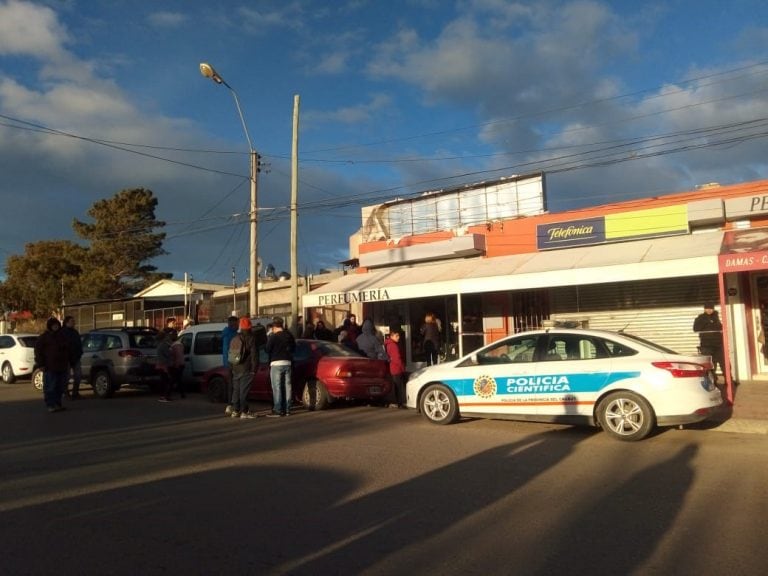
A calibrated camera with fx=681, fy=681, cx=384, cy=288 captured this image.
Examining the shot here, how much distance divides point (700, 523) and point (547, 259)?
33.9 feet

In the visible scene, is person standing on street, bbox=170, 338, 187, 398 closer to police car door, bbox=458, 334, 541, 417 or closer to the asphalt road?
the asphalt road

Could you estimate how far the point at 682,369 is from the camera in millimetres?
8648

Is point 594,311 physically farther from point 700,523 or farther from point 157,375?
point 700,523

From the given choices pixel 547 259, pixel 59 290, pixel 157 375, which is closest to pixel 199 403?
pixel 157 375

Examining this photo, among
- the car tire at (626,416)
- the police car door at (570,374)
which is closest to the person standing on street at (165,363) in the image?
the police car door at (570,374)

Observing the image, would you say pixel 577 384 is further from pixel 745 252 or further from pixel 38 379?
pixel 38 379

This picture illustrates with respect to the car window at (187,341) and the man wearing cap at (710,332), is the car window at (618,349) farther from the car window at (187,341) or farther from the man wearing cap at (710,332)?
the car window at (187,341)

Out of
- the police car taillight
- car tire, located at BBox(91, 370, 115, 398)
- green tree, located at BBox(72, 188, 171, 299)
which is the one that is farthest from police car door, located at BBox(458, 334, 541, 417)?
green tree, located at BBox(72, 188, 171, 299)

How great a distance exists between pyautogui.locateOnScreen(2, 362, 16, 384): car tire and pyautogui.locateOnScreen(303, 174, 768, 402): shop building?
933cm

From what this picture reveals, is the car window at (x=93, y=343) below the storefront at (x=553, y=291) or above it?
below

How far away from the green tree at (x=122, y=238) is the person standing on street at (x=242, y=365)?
130 ft

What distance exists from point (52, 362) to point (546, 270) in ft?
31.9

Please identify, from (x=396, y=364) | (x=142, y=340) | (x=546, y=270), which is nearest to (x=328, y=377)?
(x=396, y=364)

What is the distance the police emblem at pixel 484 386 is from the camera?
10.0 meters
